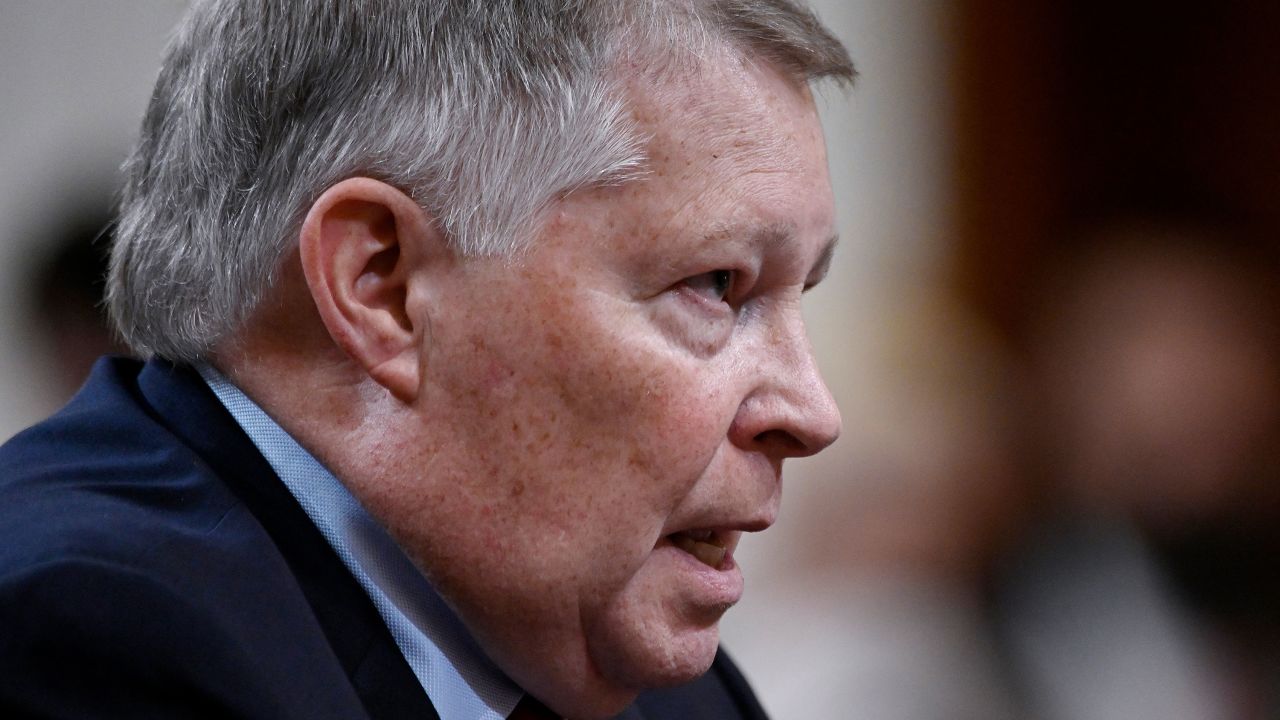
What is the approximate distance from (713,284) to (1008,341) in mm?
2490

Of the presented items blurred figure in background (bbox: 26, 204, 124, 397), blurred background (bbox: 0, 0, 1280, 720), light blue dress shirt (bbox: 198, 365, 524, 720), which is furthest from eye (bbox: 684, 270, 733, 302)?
blurred figure in background (bbox: 26, 204, 124, 397)

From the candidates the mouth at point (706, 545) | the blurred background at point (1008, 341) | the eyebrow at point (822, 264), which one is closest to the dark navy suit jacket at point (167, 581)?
the mouth at point (706, 545)

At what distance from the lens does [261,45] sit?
1095mm

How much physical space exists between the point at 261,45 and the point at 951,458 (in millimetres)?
2155

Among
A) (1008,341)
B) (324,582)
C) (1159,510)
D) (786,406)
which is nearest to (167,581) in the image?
(324,582)

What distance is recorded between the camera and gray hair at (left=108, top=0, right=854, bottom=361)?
41.3 inches

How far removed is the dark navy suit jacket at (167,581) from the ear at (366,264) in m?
0.13

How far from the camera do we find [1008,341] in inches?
136

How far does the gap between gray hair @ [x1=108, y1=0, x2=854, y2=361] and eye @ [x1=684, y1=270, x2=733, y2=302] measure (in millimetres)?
108

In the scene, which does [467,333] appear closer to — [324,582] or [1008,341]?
[324,582]

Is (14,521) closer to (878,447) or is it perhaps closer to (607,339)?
(607,339)

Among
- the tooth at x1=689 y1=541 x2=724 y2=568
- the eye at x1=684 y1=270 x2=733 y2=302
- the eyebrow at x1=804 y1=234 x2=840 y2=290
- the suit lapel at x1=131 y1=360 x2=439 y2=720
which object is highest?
the eyebrow at x1=804 y1=234 x2=840 y2=290

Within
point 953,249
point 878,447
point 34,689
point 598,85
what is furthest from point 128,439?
point 953,249

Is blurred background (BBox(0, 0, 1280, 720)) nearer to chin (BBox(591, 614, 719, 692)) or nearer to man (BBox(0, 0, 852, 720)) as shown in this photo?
chin (BBox(591, 614, 719, 692))
